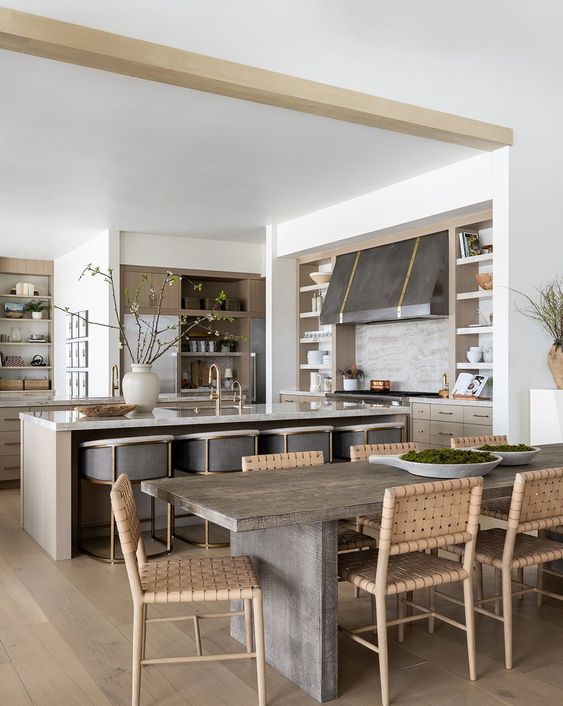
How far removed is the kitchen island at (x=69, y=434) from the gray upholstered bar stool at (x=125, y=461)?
135 millimetres

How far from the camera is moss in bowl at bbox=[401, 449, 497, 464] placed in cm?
318

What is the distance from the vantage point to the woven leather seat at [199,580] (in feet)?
8.38

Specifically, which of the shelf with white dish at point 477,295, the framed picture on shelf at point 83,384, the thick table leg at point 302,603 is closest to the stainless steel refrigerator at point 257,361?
the framed picture on shelf at point 83,384

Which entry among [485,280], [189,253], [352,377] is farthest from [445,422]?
[189,253]

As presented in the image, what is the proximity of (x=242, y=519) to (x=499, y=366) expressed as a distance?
373cm

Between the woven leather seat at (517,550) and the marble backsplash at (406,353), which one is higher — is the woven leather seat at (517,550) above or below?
below

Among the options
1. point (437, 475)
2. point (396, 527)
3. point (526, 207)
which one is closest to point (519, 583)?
point (437, 475)

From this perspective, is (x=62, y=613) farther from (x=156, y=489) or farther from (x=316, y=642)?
(x=316, y=642)

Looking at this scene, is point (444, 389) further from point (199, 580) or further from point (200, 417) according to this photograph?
point (199, 580)

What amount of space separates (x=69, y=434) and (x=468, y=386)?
366 centimetres

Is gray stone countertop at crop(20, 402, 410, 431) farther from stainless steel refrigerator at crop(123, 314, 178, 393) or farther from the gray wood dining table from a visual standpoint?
stainless steel refrigerator at crop(123, 314, 178, 393)

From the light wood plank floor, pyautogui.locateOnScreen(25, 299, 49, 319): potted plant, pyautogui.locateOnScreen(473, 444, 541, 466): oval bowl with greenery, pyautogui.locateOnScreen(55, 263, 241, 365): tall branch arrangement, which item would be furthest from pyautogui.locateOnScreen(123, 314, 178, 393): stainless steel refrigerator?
pyautogui.locateOnScreen(473, 444, 541, 466): oval bowl with greenery

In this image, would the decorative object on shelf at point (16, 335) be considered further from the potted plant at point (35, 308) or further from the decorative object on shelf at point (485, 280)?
the decorative object on shelf at point (485, 280)

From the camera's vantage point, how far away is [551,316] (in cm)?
566
